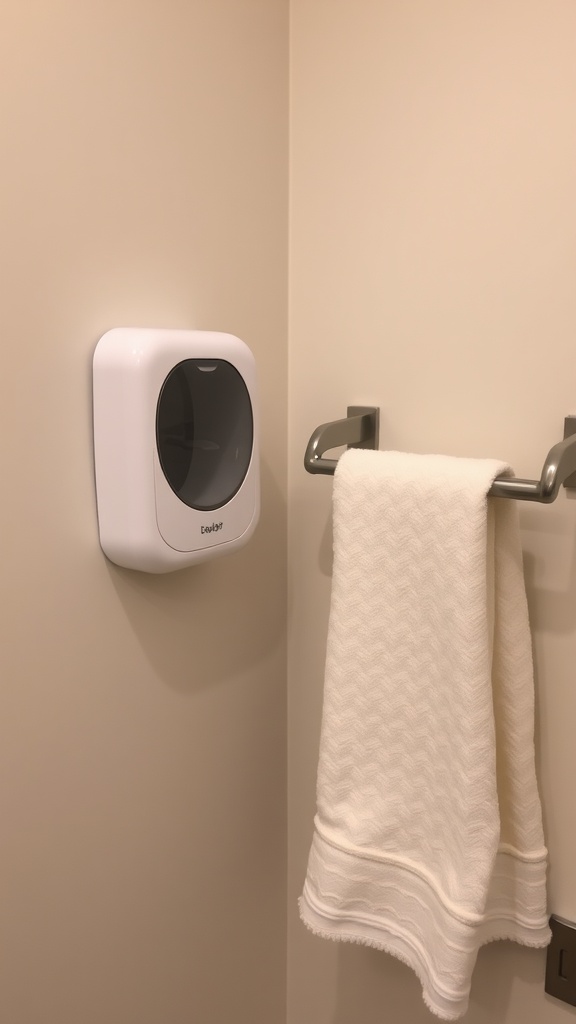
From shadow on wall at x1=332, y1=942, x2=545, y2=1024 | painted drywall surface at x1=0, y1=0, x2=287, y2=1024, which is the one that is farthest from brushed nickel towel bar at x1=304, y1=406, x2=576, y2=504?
shadow on wall at x1=332, y1=942, x2=545, y2=1024

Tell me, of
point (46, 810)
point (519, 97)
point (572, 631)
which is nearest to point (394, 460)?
point (572, 631)

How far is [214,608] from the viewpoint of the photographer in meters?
0.95

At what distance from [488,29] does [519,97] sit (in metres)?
0.08

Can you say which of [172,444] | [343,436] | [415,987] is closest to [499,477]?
[343,436]

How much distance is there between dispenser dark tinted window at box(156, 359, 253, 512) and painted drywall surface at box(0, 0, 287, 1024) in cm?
8

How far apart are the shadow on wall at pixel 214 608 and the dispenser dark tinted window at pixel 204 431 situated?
0.38ft

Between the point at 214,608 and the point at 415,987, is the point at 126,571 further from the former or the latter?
the point at 415,987

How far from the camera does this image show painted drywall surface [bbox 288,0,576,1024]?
80 cm

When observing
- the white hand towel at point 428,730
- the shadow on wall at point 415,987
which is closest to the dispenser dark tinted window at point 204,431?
the white hand towel at point 428,730

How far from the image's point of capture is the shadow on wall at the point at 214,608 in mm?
857

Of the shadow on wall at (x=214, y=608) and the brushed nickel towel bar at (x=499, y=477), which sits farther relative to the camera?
the shadow on wall at (x=214, y=608)

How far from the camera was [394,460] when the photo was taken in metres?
0.83

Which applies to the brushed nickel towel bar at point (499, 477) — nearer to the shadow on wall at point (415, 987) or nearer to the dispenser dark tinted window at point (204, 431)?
the dispenser dark tinted window at point (204, 431)

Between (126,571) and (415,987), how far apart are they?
64 centimetres
